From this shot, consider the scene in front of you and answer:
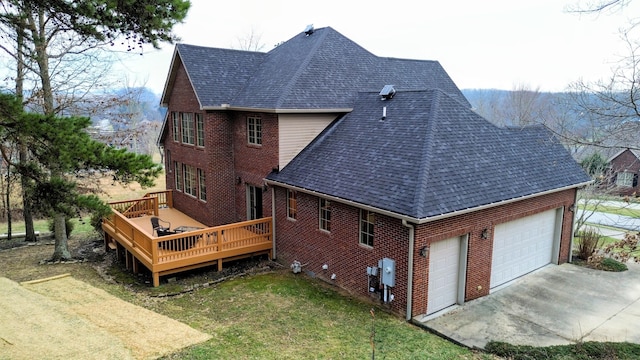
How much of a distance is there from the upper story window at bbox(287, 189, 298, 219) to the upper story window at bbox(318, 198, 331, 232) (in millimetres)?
1338

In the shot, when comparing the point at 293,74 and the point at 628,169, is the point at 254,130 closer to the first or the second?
the point at 293,74

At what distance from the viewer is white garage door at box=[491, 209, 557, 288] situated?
42.0 ft

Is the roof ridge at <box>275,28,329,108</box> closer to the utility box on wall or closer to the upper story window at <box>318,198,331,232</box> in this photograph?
the upper story window at <box>318,198,331,232</box>

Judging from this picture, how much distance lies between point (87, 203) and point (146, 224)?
10.5 m

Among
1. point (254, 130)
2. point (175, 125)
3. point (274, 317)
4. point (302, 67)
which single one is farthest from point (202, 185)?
point (274, 317)

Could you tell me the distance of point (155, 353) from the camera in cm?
824

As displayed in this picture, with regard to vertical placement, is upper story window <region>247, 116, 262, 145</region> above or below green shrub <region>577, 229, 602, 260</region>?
above

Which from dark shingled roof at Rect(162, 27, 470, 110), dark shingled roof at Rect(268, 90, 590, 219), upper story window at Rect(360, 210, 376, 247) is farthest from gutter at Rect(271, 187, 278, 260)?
upper story window at Rect(360, 210, 376, 247)

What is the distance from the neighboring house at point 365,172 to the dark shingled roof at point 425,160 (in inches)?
1.9

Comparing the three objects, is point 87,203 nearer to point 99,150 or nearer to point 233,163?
point 99,150

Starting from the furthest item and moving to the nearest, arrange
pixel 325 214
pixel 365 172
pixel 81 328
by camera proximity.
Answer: pixel 325 214 → pixel 365 172 → pixel 81 328

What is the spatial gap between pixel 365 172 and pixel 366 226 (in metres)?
1.60

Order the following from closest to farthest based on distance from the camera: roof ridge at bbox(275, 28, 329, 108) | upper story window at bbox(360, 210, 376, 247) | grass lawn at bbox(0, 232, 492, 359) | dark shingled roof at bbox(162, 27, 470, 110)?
grass lawn at bbox(0, 232, 492, 359) < upper story window at bbox(360, 210, 376, 247) < roof ridge at bbox(275, 28, 329, 108) < dark shingled roof at bbox(162, 27, 470, 110)

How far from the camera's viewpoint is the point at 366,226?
11.7 metres
